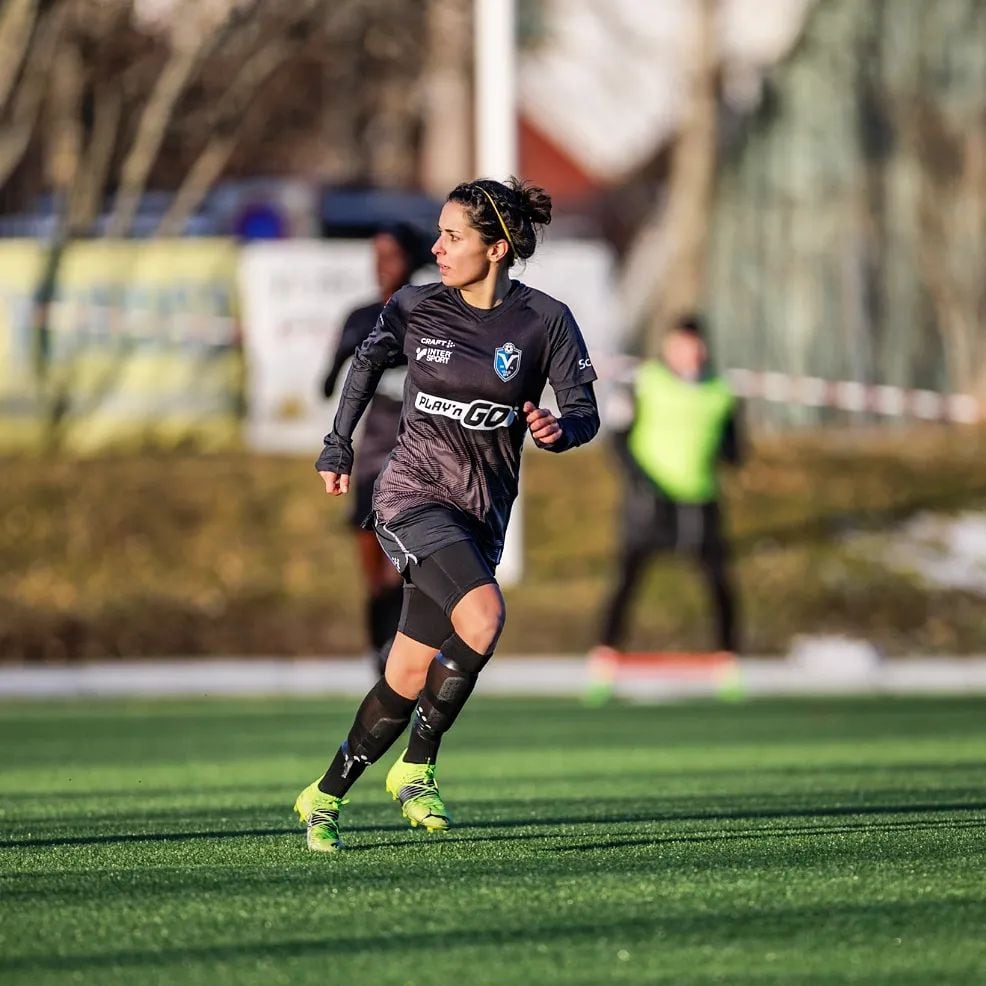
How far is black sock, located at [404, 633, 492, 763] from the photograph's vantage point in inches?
296

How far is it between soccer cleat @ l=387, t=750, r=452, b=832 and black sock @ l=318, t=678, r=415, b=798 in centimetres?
16

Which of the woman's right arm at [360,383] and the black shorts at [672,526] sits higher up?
the woman's right arm at [360,383]

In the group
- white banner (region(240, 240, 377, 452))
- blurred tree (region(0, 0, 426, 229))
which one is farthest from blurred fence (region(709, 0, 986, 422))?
white banner (region(240, 240, 377, 452))

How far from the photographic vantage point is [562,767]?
11.3m

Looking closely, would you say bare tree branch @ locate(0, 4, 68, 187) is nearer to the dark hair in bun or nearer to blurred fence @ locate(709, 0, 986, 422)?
blurred fence @ locate(709, 0, 986, 422)

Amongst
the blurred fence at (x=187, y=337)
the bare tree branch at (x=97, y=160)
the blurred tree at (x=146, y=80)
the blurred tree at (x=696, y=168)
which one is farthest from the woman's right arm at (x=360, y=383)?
the blurred tree at (x=696, y=168)

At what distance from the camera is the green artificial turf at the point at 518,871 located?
5.53 metres

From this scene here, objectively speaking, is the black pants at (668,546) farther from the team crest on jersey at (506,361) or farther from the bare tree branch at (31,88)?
the bare tree branch at (31,88)

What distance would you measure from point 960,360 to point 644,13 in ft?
20.3

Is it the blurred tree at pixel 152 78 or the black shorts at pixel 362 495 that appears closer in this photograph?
the black shorts at pixel 362 495

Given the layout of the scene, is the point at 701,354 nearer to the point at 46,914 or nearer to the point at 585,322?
the point at 585,322

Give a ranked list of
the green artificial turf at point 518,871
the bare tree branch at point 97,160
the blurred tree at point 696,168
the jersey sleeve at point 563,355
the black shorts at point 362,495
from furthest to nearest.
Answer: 1. the blurred tree at point 696,168
2. the bare tree branch at point 97,160
3. the black shorts at point 362,495
4. the jersey sleeve at point 563,355
5. the green artificial turf at point 518,871

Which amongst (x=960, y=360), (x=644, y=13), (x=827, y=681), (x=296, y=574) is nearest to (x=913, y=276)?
(x=960, y=360)

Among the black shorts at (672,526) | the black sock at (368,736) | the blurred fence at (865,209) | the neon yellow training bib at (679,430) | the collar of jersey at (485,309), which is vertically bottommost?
the black sock at (368,736)
